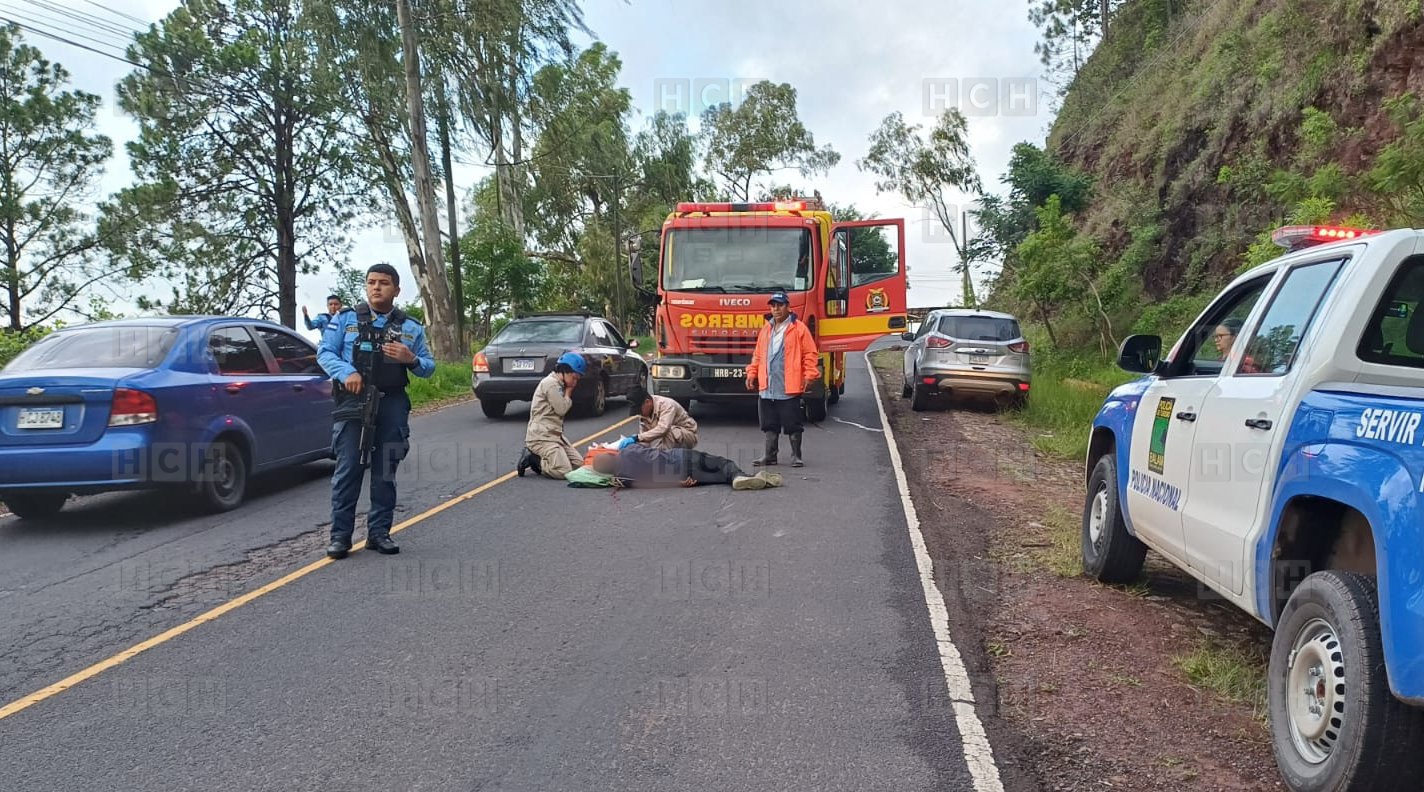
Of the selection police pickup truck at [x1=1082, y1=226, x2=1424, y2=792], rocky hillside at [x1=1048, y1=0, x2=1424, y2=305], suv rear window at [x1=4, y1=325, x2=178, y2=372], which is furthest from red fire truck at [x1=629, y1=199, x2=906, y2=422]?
police pickup truck at [x1=1082, y1=226, x2=1424, y2=792]

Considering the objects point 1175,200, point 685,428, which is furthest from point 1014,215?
point 685,428

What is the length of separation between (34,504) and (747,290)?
8587 mm

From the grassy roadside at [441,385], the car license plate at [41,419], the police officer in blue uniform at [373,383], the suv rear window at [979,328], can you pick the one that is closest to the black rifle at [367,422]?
the police officer in blue uniform at [373,383]

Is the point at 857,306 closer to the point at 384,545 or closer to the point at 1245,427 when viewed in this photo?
the point at 384,545

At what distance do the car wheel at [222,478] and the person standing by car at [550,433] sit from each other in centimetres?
253

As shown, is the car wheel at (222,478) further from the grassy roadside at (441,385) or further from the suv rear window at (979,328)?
the suv rear window at (979,328)

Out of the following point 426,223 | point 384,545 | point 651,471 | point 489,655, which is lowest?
point 489,655

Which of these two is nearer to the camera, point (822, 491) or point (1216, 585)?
point (1216, 585)

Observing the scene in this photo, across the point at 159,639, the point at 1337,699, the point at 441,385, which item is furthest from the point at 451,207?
the point at 1337,699

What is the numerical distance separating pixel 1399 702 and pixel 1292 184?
40.9 feet

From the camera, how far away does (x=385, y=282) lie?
259 inches

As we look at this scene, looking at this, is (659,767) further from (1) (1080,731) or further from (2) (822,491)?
(2) (822,491)

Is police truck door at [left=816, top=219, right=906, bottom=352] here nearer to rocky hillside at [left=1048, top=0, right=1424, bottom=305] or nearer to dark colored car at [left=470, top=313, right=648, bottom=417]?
dark colored car at [left=470, top=313, right=648, bottom=417]

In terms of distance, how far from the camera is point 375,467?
669 centimetres
